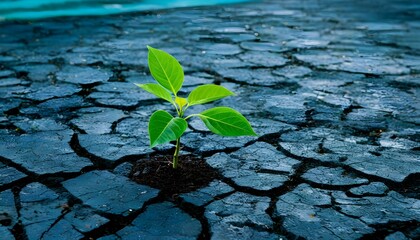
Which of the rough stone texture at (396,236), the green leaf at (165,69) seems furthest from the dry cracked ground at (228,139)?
the green leaf at (165,69)

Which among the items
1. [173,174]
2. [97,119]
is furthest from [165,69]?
[97,119]

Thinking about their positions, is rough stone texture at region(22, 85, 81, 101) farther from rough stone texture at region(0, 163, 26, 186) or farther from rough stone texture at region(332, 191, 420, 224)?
rough stone texture at region(332, 191, 420, 224)

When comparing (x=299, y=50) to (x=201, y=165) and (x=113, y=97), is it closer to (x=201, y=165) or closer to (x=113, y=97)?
(x=113, y=97)

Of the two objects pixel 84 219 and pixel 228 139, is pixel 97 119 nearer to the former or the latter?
pixel 228 139

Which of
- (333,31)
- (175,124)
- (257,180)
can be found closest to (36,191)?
Result: (175,124)

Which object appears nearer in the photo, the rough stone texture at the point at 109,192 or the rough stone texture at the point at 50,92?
the rough stone texture at the point at 109,192

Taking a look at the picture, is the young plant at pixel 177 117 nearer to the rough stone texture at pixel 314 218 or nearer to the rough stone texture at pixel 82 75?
the rough stone texture at pixel 314 218

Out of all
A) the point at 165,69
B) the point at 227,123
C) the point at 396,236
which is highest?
the point at 165,69

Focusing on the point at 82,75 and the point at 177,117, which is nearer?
the point at 177,117
